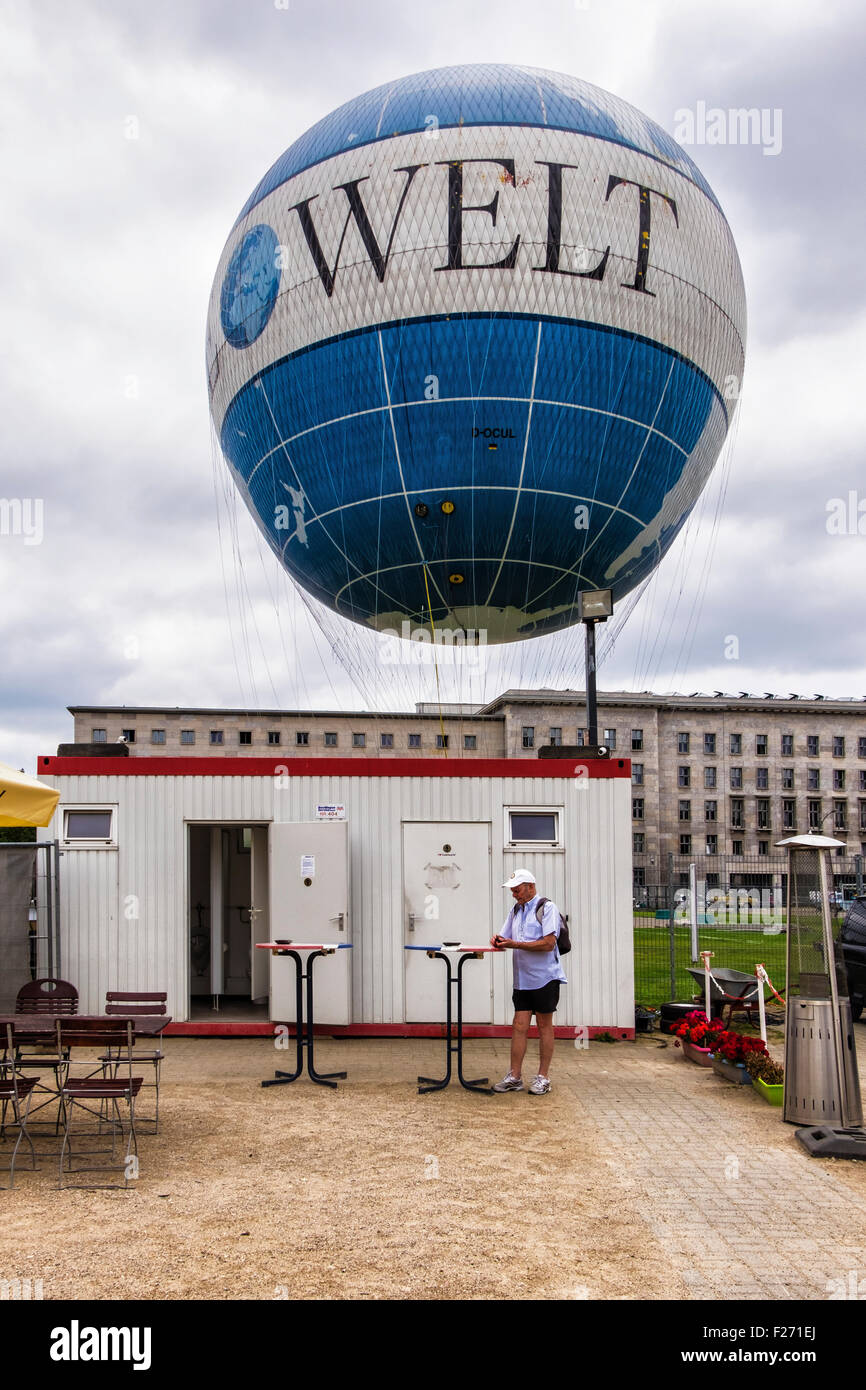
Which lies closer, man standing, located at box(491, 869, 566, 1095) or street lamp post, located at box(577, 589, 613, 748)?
man standing, located at box(491, 869, 566, 1095)

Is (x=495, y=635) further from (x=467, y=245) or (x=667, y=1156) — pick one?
(x=667, y=1156)

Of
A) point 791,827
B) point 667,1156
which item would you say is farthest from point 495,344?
point 791,827

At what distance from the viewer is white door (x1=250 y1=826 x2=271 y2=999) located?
→ 1377 cm

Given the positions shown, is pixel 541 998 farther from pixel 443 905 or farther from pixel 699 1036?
pixel 443 905

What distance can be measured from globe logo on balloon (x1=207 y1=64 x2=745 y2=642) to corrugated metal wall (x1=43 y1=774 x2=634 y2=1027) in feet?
14.9

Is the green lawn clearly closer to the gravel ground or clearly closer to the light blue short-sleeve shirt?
the light blue short-sleeve shirt

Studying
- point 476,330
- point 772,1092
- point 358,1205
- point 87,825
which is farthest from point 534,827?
point 358,1205

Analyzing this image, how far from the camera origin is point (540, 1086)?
32.6 feet

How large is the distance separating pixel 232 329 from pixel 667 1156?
45.0 feet

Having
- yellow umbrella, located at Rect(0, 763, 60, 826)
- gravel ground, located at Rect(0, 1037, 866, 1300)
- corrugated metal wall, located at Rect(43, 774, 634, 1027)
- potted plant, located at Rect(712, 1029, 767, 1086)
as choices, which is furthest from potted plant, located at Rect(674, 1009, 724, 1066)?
yellow umbrella, located at Rect(0, 763, 60, 826)

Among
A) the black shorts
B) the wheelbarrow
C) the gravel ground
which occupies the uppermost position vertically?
the black shorts

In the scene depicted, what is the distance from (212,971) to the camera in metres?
14.5

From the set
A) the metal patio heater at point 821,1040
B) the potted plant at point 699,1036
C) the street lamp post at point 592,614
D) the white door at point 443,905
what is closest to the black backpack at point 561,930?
the metal patio heater at point 821,1040

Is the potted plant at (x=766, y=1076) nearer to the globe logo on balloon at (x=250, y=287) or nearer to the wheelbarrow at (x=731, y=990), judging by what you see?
the wheelbarrow at (x=731, y=990)
